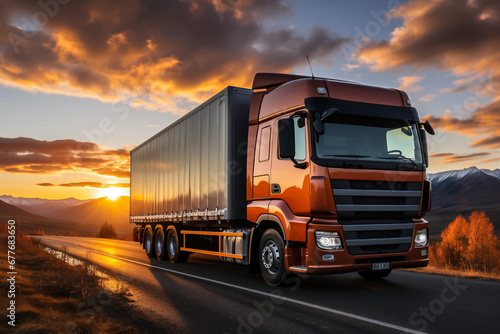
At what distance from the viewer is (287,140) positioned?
7.38 meters

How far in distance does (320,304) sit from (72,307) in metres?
3.72

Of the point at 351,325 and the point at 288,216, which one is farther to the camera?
the point at 288,216

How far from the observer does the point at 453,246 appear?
62.2m

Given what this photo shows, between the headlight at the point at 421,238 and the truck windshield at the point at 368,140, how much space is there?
129 centimetres

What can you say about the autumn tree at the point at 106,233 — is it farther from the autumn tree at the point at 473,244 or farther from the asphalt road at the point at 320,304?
the asphalt road at the point at 320,304

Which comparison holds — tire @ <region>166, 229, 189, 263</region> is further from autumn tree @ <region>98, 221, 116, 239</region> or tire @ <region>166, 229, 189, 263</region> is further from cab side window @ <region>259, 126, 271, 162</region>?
autumn tree @ <region>98, 221, 116, 239</region>

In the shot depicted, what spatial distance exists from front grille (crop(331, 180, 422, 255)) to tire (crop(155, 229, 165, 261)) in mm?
8371

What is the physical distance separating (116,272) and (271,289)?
4.88 metres

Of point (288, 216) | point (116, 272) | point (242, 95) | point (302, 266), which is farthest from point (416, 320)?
point (116, 272)

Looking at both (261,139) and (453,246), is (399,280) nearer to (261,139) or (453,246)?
(261,139)

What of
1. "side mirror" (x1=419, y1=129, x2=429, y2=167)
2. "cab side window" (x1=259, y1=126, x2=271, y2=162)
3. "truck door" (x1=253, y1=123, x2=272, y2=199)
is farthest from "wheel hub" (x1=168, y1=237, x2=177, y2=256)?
"side mirror" (x1=419, y1=129, x2=429, y2=167)

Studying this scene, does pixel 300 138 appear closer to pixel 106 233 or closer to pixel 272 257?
pixel 272 257

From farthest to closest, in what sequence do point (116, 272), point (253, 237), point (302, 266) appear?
point (116, 272) → point (253, 237) → point (302, 266)

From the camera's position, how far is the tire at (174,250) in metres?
13.0
